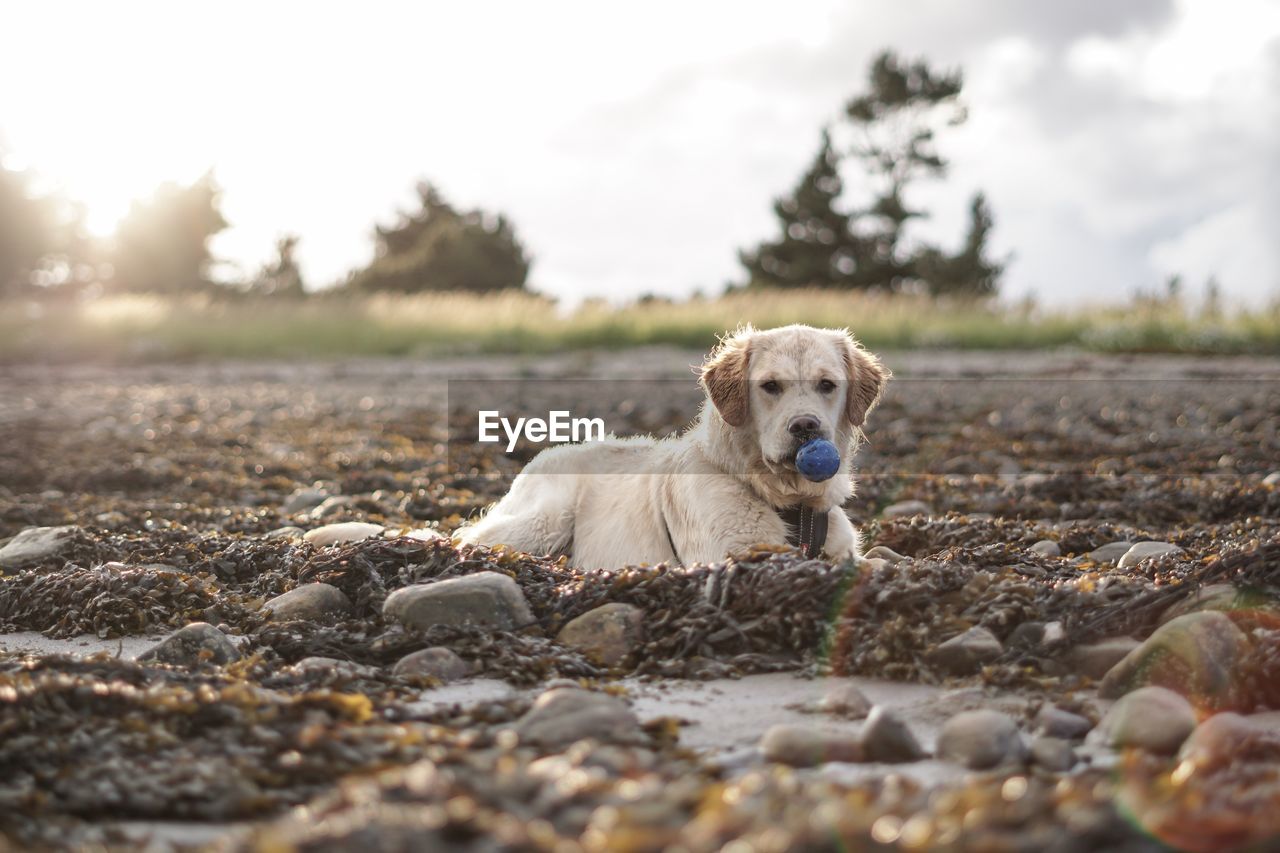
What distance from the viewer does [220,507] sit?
30.4 ft

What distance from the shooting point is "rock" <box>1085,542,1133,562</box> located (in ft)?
21.1

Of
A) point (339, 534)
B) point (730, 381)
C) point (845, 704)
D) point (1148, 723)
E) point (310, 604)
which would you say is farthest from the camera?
point (339, 534)

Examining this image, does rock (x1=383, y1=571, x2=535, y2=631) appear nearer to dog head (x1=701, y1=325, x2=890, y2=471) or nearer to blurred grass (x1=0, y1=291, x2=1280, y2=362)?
dog head (x1=701, y1=325, x2=890, y2=471)

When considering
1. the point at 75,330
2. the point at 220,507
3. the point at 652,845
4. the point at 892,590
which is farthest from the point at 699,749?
the point at 75,330

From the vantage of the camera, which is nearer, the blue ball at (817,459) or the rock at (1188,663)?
the rock at (1188,663)

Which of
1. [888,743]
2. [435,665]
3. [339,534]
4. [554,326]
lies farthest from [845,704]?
[554,326]

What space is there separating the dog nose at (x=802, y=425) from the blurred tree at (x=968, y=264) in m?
41.1

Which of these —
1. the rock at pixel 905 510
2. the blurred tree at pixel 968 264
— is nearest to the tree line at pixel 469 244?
the blurred tree at pixel 968 264

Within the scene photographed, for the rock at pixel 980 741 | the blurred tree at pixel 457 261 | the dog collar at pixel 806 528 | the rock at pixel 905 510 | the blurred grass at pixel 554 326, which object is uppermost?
the blurred tree at pixel 457 261

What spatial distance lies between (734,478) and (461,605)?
176cm

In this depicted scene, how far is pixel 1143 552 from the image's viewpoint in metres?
6.12

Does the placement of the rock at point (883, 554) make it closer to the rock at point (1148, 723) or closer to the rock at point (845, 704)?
the rock at point (845, 704)

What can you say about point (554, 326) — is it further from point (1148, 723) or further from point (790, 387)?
point (1148, 723)

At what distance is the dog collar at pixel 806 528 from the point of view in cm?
589
